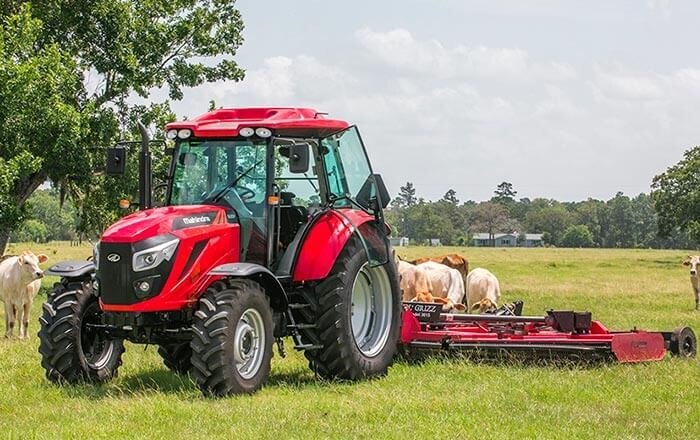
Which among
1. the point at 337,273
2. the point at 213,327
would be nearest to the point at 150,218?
the point at 213,327

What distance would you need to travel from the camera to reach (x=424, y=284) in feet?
66.7

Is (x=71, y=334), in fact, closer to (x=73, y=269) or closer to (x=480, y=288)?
(x=73, y=269)

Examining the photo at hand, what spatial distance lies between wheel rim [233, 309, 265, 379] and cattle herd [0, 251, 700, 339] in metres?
5.29

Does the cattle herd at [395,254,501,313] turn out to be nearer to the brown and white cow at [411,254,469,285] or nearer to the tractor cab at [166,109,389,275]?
the brown and white cow at [411,254,469,285]

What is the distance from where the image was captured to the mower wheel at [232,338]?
9.73m

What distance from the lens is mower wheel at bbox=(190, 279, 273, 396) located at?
973cm

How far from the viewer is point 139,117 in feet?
95.8

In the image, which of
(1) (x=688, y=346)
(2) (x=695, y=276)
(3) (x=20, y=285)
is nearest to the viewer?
(1) (x=688, y=346)

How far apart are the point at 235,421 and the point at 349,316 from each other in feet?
8.31

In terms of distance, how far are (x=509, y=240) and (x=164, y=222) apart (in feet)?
513

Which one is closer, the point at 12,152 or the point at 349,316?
the point at 349,316

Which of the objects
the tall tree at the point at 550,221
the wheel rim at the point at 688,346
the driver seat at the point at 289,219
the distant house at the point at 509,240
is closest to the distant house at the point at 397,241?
the driver seat at the point at 289,219

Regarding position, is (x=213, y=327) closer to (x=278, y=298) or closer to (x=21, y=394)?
(x=278, y=298)

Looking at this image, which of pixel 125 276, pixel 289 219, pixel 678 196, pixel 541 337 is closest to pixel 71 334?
pixel 125 276
